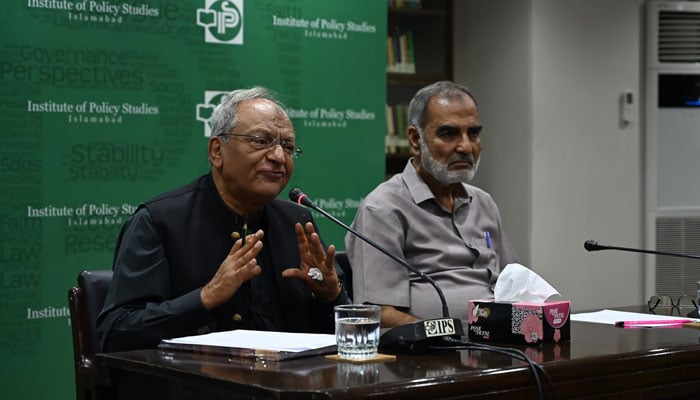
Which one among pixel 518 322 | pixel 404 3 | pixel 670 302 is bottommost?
pixel 670 302

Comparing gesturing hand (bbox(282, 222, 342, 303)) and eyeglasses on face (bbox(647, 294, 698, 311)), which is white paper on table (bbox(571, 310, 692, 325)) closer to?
eyeglasses on face (bbox(647, 294, 698, 311))

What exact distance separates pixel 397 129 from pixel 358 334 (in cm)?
383

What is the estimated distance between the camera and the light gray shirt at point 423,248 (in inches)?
110

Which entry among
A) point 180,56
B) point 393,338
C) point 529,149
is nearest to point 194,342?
point 393,338

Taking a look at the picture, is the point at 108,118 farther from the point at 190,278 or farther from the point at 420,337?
the point at 420,337

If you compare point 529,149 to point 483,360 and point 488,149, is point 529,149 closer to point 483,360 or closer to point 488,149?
point 488,149

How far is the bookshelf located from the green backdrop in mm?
906

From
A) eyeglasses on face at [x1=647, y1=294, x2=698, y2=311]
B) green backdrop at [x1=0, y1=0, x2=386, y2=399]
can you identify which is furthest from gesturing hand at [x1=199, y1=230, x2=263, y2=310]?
green backdrop at [x1=0, y1=0, x2=386, y2=399]

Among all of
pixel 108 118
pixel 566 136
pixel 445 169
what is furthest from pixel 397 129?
pixel 445 169

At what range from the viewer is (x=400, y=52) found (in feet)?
18.2

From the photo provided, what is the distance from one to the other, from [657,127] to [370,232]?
3.34m

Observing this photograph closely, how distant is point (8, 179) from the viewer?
148 inches

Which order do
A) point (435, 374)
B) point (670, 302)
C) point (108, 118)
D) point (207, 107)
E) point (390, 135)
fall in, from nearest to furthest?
point (435, 374) < point (670, 302) < point (108, 118) < point (207, 107) < point (390, 135)

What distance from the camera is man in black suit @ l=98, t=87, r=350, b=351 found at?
2.17m
